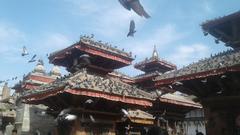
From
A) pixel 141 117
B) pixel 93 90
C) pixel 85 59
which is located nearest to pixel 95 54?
pixel 85 59

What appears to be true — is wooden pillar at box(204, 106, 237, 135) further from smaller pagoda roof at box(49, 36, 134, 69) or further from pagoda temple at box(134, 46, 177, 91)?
pagoda temple at box(134, 46, 177, 91)

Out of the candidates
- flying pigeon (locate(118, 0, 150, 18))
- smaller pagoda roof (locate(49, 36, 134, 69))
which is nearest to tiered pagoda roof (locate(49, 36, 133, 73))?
smaller pagoda roof (locate(49, 36, 134, 69))

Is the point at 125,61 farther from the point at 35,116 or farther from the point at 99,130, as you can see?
the point at 35,116

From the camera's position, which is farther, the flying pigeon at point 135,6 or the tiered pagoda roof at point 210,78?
the tiered pagoda roof at point 210,78

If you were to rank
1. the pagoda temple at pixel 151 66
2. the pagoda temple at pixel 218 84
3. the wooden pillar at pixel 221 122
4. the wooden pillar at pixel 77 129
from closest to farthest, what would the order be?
1. the pagoda temple at pixel 218 84
2. the wooden pillar at pixel 221 122
3. the wooden pillar at pixel 77 129
4. the pagoda temple at pixel 151 66

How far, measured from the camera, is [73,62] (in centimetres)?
1992

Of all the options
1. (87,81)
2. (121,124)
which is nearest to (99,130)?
(87,81)

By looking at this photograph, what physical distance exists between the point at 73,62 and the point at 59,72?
11368mm

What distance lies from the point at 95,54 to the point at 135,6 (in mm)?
9894

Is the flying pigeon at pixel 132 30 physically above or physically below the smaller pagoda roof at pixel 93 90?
above

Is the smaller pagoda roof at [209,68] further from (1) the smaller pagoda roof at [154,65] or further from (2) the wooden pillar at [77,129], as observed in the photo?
(1) the smaller pagoda roof at [154,65]

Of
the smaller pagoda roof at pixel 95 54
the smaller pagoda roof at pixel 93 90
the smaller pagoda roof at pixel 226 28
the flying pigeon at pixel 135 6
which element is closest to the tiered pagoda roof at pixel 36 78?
the smaller pagoda roof at pixel 95 54

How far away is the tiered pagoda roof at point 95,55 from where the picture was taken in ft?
62.6

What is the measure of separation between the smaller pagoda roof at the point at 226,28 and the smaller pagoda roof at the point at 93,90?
499cm
